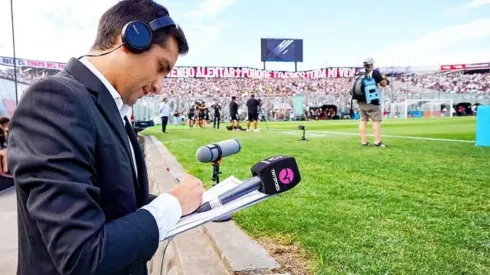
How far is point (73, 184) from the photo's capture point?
1.11m

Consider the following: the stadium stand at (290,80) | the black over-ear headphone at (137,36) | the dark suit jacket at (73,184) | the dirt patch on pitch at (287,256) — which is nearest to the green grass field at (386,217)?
the dirt patch on pitch at (287,256)

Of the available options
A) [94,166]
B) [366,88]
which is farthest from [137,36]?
[366,88]

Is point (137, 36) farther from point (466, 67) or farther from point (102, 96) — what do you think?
point (466, 67)

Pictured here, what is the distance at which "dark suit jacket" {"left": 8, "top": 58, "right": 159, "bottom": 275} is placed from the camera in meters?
1.11

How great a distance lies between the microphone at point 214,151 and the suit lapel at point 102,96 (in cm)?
66

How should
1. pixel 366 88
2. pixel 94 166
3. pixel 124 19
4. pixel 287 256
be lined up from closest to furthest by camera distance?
pixel 94 166 → pixel 124 19 → pixel 287 256 → pixel 366 88

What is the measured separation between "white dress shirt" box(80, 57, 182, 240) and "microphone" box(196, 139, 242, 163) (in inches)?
24.2

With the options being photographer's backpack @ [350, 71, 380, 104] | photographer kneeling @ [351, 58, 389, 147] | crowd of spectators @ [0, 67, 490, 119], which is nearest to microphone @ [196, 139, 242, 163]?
photographer kneeling @ [351, 58, 389, 147]

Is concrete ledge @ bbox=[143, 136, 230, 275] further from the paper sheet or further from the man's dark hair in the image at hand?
the man's dark hair

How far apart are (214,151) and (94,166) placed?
34.7 inches

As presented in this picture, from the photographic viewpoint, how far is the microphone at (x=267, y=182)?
1.48 metres

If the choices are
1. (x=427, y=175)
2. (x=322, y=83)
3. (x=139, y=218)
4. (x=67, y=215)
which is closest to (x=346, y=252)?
(x=139, y=218)

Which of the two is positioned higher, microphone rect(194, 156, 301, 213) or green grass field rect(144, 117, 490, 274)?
microphone rect(194, 156, 301, 213)

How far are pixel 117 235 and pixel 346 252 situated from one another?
1880 millimetres
